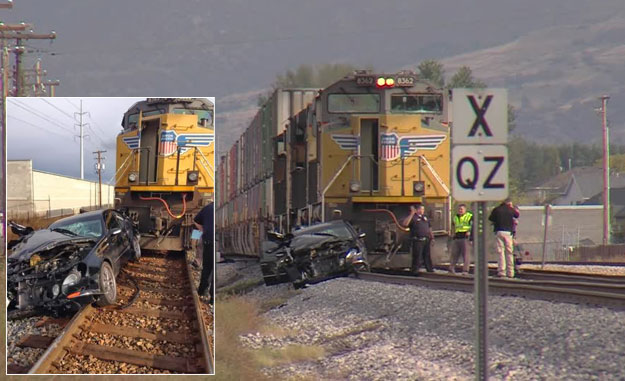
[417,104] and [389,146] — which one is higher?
[417,104]

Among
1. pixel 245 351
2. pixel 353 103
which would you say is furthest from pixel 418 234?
pixel 245 351

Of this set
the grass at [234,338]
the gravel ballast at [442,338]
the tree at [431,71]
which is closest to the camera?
the gravel ballast at [442,338]

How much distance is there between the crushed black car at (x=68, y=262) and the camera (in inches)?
310

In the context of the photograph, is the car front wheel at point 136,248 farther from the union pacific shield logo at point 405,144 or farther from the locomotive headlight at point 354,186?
the union pacific shield logo at point 405,144

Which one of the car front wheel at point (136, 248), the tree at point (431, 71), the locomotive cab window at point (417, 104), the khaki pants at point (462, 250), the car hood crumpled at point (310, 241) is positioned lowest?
the khaki pants at point (462, 250)

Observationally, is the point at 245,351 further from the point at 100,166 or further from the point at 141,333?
the point at 100,166

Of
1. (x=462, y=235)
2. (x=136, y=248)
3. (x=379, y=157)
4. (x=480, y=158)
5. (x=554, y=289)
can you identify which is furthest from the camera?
(x=379, y=157)

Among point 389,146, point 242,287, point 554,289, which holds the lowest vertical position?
point 242,287

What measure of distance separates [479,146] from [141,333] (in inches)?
118

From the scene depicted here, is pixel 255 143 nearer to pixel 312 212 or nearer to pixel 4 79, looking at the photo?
pixel 312 212

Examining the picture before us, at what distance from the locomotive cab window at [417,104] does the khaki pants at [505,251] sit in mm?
3561

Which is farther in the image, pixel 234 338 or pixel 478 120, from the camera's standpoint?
pixel 234 338

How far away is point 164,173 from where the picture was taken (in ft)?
27.7

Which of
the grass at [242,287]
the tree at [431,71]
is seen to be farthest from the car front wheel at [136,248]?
the tree at [431,71]
